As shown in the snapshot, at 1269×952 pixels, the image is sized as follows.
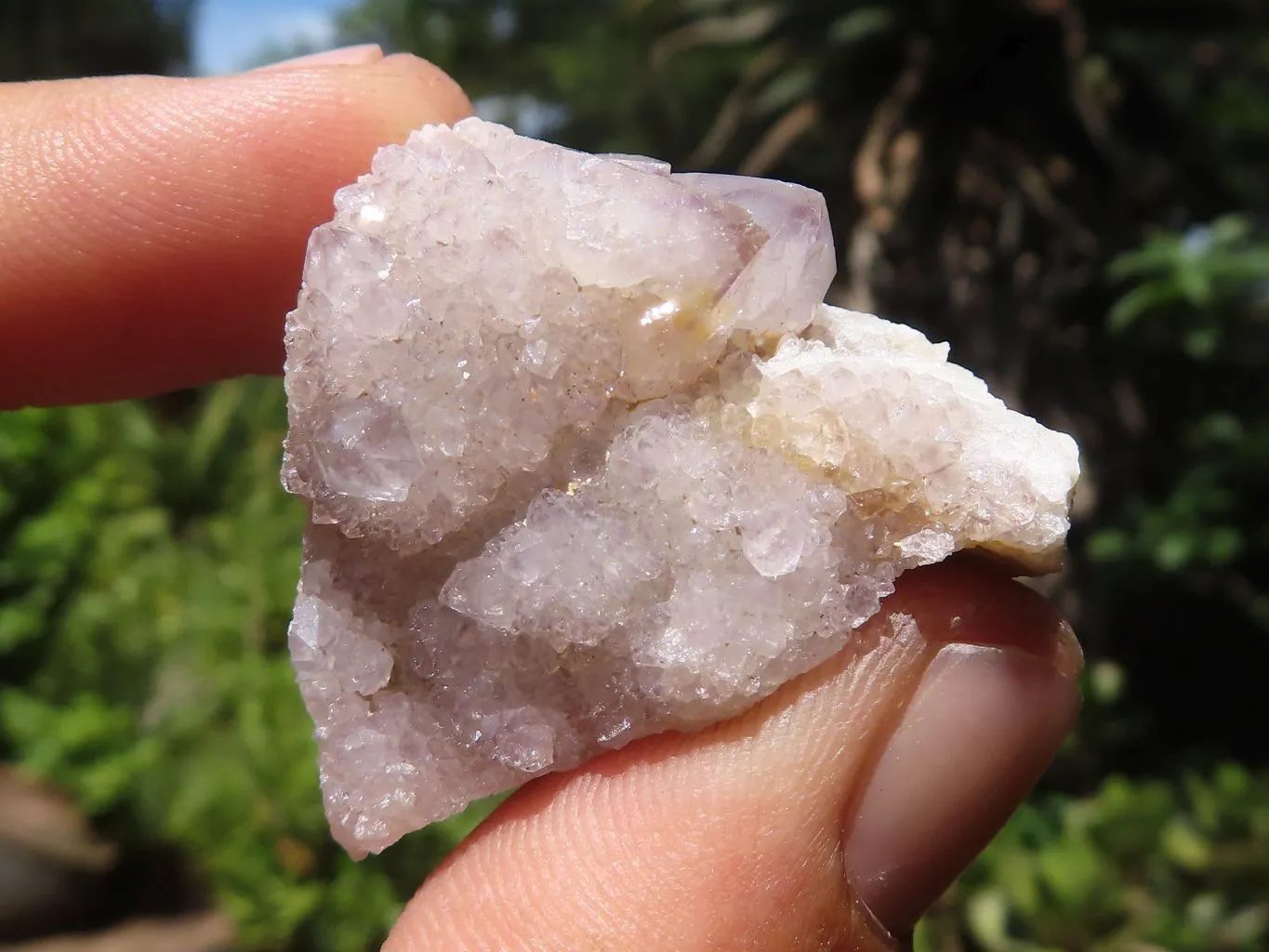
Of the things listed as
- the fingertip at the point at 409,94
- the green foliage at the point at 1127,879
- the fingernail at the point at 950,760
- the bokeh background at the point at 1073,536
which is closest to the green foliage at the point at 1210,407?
the bokeh background at the point at 1073,536

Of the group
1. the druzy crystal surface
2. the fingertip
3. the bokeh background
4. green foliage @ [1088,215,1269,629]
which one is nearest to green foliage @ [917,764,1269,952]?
the bokeh background

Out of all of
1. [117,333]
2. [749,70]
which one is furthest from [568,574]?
[749,70]

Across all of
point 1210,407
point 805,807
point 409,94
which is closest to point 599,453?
point 805,807

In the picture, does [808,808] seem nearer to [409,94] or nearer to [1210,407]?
[409,94]

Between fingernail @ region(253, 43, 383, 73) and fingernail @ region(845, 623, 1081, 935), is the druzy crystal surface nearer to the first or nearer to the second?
fingernail @ region(845, 623, 1081, 935)

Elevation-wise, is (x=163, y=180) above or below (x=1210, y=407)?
above
